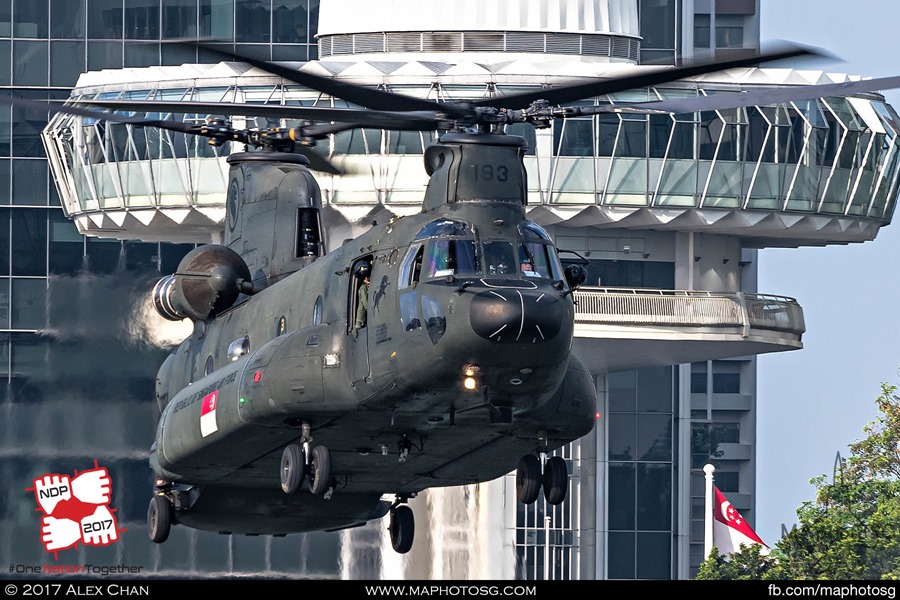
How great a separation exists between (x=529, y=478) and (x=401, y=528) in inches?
282

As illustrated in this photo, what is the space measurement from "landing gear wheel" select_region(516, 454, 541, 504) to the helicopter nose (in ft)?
17.7

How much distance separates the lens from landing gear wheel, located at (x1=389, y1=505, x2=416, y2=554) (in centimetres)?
4597

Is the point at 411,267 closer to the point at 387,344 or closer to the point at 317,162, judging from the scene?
the point at 387,344

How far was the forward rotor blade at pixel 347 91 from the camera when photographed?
3491cm

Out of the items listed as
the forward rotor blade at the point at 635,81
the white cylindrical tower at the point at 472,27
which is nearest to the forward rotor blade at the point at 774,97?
the forward rotor blade at the point at 635,81

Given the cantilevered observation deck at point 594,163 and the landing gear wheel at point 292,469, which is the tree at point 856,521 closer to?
the cantilevered observation deck at point 594,163

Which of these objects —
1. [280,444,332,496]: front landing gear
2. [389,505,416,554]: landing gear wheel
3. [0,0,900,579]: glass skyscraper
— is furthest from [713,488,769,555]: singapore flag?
[280,444,332,496]: front landing gear

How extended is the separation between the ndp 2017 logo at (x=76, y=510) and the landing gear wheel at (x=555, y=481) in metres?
44.0

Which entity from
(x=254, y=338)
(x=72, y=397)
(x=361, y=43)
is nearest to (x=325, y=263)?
(x=254, y=338)

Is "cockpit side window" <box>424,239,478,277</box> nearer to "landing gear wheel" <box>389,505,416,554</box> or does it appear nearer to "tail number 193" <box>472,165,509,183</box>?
"tail number 193" <box>472,165,509,183</box>

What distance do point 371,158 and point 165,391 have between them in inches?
1498

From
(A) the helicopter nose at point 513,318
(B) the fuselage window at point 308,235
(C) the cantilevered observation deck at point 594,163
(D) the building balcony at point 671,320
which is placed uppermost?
(C) the cantilevered observation deck at point 594,163

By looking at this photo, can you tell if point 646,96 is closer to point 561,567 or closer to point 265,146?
point 561,567

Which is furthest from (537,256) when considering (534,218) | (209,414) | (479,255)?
(534,218)
